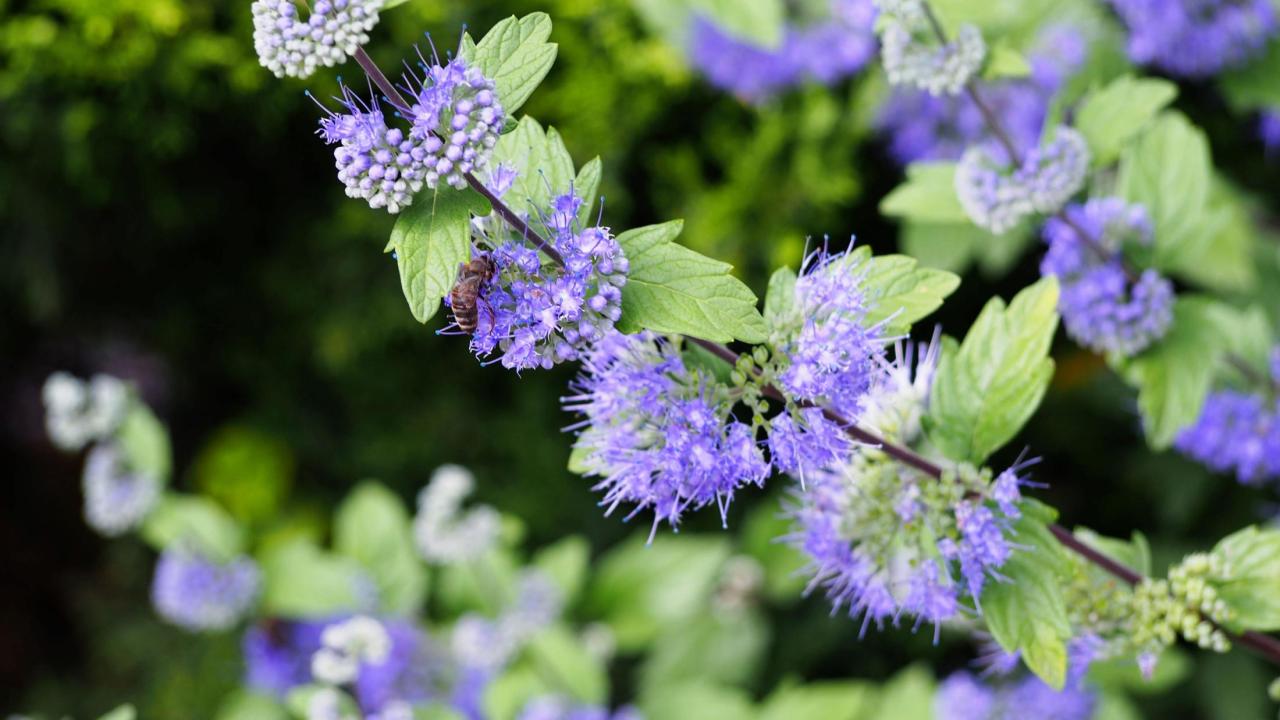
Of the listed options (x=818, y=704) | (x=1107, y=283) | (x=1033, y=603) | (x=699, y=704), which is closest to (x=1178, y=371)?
(x=1107, y=283)

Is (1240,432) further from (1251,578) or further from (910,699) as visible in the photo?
(910,699)

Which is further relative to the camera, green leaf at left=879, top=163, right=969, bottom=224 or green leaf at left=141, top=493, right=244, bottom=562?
green leaf at left=141, top=493, right=244, bottom=562

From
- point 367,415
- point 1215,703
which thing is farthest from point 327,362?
point 1215,703

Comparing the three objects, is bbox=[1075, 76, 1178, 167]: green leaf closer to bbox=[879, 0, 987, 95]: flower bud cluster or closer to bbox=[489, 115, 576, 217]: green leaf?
bbox=[879, 0, 987, 95]: flower bud cluster

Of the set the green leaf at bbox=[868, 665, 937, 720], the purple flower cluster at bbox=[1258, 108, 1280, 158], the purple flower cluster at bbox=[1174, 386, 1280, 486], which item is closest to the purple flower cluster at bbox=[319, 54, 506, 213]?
the purple flower cluster at bbox=[1174, 386, 1280, 486]

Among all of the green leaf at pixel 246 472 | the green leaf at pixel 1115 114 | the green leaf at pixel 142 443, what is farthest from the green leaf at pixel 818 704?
the green leaf at pixel 246 472

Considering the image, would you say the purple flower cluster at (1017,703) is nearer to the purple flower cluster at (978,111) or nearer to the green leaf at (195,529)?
the purple flower cluster at (978,111)
